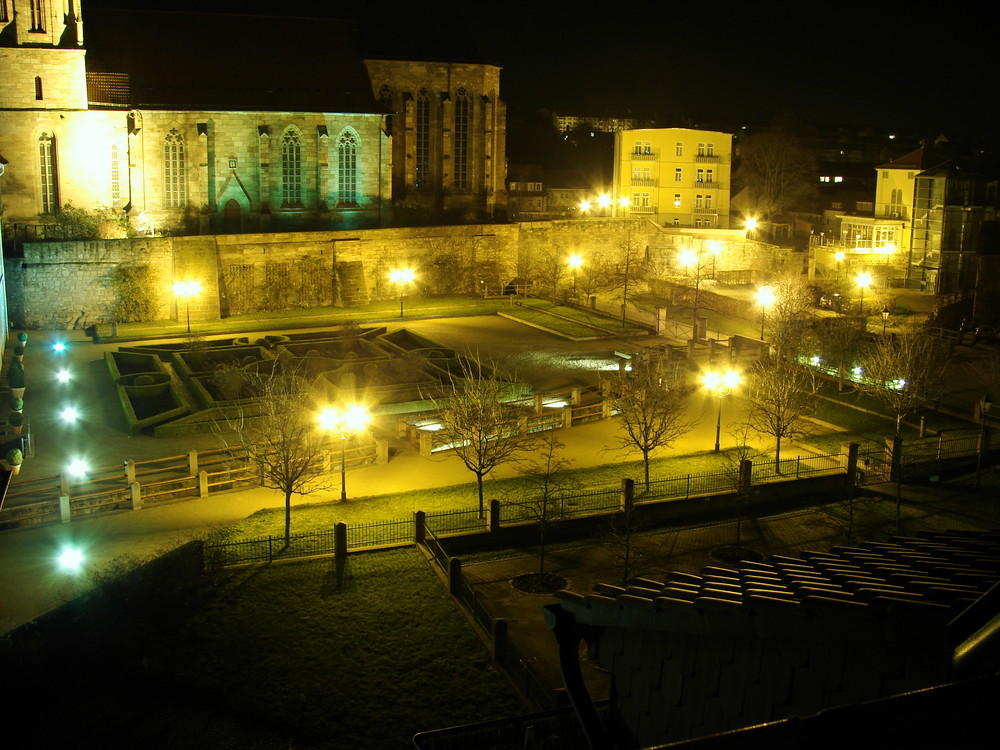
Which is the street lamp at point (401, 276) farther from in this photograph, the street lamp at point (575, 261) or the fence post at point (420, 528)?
the fence post at point (420, 528)

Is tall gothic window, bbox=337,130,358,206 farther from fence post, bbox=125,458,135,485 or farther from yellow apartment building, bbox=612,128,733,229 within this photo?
fence post, bbox=125,458,135,485

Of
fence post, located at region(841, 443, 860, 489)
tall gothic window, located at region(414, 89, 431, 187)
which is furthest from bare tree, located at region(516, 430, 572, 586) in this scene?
tall gothic window, located at region(414, 89, 431, 187)

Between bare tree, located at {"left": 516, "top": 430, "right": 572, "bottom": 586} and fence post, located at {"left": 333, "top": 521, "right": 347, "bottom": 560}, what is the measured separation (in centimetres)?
→ 404

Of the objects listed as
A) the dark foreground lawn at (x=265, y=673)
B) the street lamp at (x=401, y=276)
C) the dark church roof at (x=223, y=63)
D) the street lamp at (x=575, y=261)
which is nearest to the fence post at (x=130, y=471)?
the dark foreground lawn at (x=265, y=673)

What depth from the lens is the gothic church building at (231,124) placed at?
51031 mm

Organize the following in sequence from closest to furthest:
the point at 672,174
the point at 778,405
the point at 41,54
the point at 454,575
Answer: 1. the point at 454,575
2. the point at 778,405
3. the point at 41,54
4. the point at 672,174

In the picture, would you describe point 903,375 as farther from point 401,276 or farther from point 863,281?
point 401,276

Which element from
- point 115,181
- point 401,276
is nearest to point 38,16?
point 115,181

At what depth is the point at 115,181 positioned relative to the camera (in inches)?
2114

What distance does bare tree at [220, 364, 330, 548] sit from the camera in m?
23.3

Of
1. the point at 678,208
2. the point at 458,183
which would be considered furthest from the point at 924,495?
the point at 678,208

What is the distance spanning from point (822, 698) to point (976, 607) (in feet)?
5.62

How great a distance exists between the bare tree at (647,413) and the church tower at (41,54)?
3472cm

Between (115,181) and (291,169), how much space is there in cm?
984
